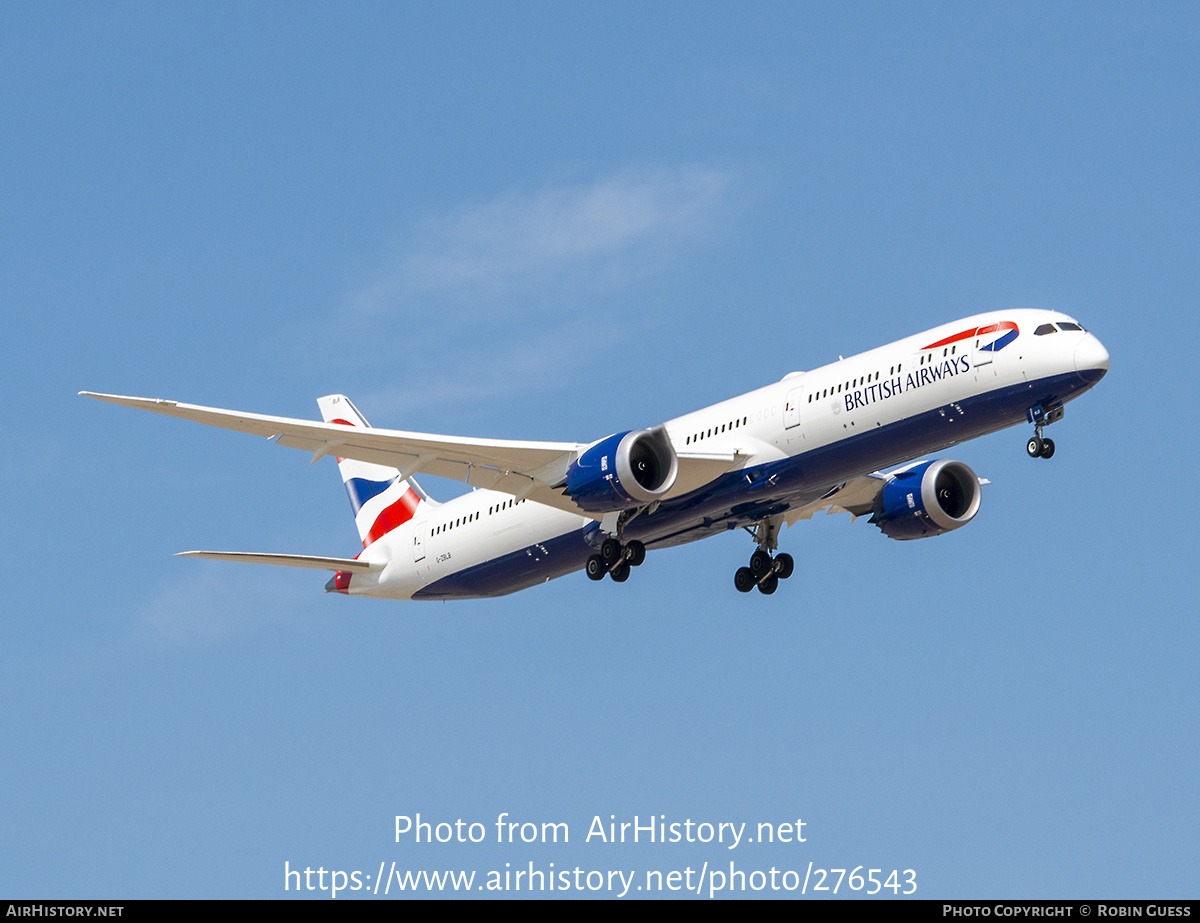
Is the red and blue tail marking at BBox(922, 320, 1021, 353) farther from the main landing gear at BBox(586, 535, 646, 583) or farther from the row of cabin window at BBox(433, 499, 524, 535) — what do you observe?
the row of cabin window at BBox(433, 499, 524, 535)

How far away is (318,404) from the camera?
61.3m

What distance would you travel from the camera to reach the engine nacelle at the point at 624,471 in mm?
43688

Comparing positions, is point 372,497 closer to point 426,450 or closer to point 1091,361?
point 426,450

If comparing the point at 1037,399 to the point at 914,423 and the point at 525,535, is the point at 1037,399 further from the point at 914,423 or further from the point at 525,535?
the point at 525,535

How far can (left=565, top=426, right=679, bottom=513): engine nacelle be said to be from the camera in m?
43.7

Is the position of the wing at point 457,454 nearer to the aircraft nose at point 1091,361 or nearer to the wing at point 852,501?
the wing at point 852,501

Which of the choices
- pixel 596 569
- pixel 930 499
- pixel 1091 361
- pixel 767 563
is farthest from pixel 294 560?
pixel 1091 361

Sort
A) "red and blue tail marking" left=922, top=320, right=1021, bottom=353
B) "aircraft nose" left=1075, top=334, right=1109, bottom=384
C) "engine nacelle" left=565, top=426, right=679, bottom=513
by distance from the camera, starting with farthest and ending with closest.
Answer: "engine nacelle" left=565, top=426, right=679, bottom=513
"red and blue tail marking" left=922, top=320, right=1021, bottom=353
"aircraft nose" left=1075, top=334, right=1109, bottom=384

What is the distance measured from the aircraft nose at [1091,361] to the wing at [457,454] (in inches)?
339

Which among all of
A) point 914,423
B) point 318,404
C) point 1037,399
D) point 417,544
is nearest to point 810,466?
point 914,423

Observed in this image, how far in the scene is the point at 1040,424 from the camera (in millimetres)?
41125

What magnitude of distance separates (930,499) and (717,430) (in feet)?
24.9

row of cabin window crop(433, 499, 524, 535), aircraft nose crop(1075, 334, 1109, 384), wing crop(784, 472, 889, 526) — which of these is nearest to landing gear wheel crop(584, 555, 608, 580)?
row of cabin window crop(433, 499, 524, 535)

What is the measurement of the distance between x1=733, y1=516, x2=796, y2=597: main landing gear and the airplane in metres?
0.05
